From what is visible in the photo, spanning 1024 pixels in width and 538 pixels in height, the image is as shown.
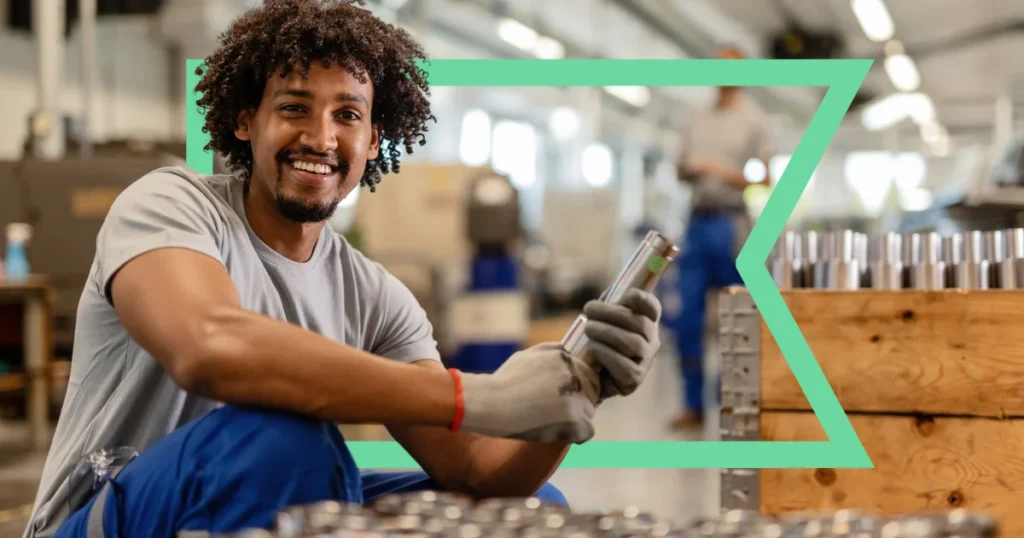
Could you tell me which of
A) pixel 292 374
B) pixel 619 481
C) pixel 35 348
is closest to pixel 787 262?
pixel 292 374

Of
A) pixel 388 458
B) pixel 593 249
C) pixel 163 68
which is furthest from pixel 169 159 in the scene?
pixel 593 249

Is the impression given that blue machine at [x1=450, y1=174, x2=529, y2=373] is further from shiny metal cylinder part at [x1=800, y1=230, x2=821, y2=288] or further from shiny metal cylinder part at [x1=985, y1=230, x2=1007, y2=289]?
shiny metal cylinder part at [x1=985, y1=230, x2=1007, y2=289]

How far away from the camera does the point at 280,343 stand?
3.18 feet

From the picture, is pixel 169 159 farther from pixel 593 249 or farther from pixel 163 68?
pixel 593 249

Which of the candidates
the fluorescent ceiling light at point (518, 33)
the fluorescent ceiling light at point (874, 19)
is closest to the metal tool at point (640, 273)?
the fluorescent ceiling light at point (518, 33)

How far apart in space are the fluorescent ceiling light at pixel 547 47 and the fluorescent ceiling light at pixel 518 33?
0.07 meters

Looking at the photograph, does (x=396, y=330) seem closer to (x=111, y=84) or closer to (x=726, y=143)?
(x=726, y=143)

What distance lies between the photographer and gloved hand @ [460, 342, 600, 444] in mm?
1038

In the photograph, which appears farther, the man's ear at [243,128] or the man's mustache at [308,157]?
the man's ear at [243,128]

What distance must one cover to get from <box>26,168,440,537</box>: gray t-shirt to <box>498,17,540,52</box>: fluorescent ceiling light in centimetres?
751

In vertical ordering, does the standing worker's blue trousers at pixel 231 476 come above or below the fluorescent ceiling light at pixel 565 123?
below

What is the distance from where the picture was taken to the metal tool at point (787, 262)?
1681 mm

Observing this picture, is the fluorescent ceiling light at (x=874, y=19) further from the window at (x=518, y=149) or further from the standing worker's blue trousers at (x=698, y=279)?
→ the standing worker's blue trousers at (x=698, y=279)

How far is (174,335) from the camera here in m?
0.98
